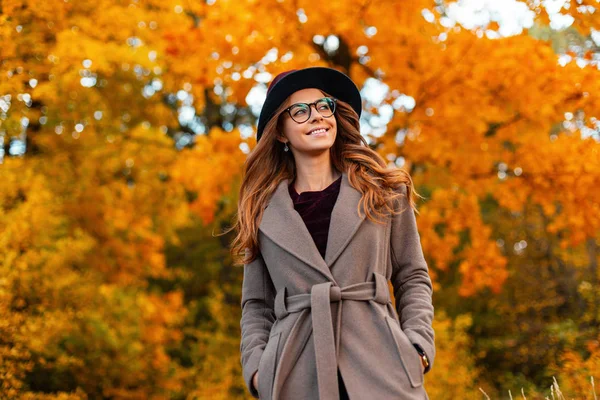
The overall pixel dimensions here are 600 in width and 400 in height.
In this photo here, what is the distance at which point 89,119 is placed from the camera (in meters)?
9.20

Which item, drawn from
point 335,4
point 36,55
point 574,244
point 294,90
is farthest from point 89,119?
point 294,90

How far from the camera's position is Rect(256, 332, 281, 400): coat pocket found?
2.62m

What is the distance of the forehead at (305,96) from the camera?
9.78 feet

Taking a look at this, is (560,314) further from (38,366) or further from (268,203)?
(268,203)

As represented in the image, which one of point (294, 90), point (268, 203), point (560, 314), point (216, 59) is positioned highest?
point (216, 59)

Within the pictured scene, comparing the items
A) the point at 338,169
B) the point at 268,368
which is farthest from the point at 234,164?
the point at 268,368

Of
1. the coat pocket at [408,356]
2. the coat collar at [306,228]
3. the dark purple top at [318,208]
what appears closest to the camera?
the coat pocket at [408,356]

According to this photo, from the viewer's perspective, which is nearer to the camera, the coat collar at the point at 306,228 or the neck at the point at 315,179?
the coat collar at the point at 306,228

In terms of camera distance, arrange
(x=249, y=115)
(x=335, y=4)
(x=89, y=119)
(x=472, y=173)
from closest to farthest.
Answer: (x=335, y=4) < (x=472, y=173) < (x=89, y=119) < (x=249, y=115)

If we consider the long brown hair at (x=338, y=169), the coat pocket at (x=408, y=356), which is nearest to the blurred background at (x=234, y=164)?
the long brown hair at (x=338, y=169)

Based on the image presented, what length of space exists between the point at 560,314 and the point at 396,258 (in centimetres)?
888

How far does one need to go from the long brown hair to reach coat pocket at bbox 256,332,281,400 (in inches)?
16.2

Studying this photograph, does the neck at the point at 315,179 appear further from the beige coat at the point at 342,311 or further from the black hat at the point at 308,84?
the black hat at the point at 308,84

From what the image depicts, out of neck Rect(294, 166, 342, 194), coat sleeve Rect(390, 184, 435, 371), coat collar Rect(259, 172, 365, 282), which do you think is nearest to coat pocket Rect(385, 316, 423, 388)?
coat sleeve Rect(390, 184, 435, 371)
